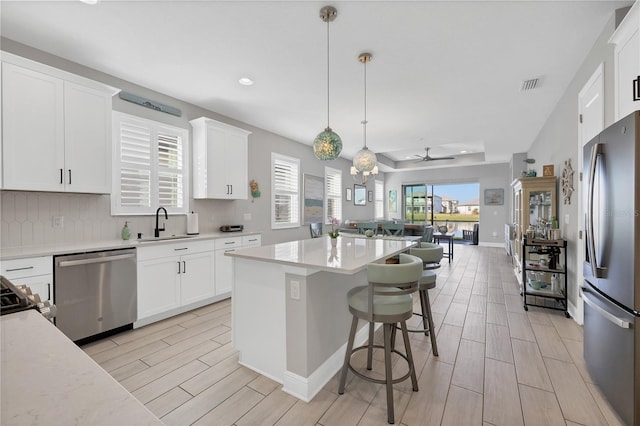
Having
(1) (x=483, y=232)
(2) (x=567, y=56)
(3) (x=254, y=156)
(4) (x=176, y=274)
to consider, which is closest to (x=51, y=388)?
(4) (x=176, y=274)

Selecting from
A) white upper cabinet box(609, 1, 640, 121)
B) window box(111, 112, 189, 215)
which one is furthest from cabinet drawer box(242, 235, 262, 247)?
white upper cabinet box(609, 1, 640, 121)

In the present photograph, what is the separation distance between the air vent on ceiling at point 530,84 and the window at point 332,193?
432 centimetres

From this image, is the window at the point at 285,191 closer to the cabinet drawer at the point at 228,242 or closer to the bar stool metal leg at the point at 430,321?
the cabinet drawer at the point at 228,242

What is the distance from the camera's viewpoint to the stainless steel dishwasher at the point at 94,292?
8.18 ft

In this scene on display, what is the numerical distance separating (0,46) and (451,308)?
5.42m

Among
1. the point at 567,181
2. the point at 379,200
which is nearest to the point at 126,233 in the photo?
the point at 567,181

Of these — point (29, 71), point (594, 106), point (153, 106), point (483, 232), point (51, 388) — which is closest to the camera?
point (51, 388)

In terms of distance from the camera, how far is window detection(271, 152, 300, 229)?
5.53m

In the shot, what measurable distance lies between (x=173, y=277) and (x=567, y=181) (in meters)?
4.80

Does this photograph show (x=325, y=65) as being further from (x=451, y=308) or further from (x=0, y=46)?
(x=451, y=308)

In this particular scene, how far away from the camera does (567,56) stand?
2867 millimetres

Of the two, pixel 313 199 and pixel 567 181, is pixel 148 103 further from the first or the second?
pixel 567 181

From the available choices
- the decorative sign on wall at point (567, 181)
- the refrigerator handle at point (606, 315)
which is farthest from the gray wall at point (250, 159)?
the refrigerator handle at point (606, 315)

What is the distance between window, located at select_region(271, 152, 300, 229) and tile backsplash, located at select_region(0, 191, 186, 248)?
2.53 metres
